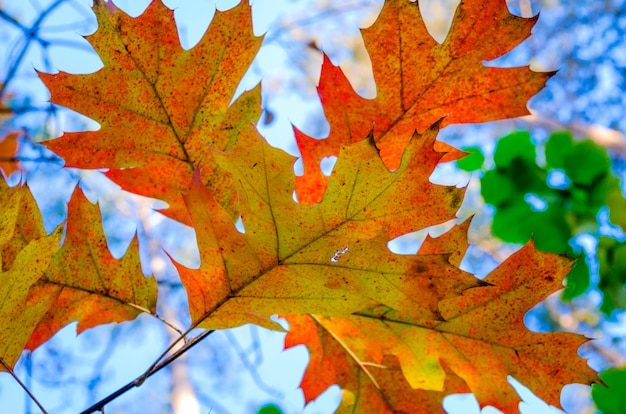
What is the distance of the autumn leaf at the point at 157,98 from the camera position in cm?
66

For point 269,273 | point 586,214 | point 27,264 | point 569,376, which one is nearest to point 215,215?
point 269,273

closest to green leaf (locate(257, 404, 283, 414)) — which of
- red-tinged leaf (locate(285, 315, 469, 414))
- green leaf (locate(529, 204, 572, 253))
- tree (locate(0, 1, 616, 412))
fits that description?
red-tinged leaf (locate(285, 315, 469, 414))

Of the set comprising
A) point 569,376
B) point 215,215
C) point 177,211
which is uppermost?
point 177,211

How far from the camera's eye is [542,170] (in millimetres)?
1131

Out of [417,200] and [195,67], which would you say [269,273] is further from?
[195,67]

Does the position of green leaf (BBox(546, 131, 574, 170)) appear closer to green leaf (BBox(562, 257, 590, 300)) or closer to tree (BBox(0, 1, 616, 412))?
green leaf (BBox(562, 257, 590, 300))

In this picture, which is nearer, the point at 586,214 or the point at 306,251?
the point at 306,251

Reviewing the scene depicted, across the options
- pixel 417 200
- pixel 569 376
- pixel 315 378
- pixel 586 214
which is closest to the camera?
pixel 417 200

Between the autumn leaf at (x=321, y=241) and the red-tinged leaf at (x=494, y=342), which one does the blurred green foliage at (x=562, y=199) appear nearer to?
the red-tinged leaf at (x=494, y=342)

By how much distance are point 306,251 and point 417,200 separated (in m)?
0.12

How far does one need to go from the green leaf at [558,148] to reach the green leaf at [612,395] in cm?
42

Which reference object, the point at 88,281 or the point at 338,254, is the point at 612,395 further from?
the point at 88,281

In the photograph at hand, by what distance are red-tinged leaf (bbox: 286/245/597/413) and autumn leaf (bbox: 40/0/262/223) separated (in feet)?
0.95

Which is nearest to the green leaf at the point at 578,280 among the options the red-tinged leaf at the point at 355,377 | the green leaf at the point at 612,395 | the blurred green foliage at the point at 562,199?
the blurred green foliage at the point at 562,199
